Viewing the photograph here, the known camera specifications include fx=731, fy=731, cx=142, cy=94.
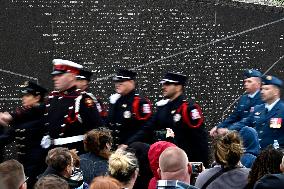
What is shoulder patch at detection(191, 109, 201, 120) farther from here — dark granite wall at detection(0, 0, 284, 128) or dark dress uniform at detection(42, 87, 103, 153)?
dark granite wall at detection(0, 0, 284, 128)

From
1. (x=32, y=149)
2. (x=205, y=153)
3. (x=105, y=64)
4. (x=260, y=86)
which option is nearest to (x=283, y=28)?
(x=260, y=86)

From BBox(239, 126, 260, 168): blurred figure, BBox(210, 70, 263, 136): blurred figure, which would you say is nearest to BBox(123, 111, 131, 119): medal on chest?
BBox(210, 70, 263, 136): blurred figure

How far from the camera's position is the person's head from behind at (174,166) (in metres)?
4.45

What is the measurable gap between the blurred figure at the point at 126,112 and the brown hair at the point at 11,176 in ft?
11.7

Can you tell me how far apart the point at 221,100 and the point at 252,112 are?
5.43 ft

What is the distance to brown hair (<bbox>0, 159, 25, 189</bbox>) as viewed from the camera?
4387mm

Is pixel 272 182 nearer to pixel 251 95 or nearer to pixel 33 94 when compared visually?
pixel 33 94

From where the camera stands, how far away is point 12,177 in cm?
440

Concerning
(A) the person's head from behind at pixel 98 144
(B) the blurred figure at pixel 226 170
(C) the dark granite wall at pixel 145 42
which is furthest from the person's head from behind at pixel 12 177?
(C) the dark granite wall at pixel 145 42

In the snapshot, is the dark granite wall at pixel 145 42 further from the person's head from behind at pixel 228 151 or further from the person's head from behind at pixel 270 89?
the person's head from behind at pixel 228 151

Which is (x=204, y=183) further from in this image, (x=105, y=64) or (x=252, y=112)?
(x=105, y=64)

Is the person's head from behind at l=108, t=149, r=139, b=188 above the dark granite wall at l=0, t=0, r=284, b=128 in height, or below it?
below

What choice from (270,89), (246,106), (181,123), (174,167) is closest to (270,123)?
(270,89)

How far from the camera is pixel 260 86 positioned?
8.77 meters
